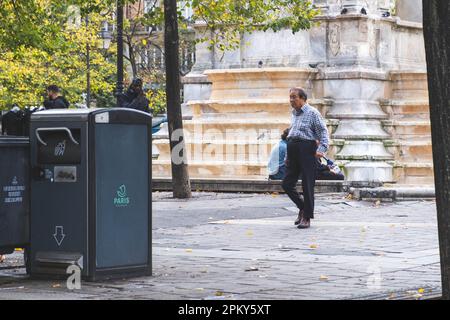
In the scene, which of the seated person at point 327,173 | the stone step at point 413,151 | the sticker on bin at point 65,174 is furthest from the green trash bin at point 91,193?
the stone step at point 413,151

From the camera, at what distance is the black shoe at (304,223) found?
1691 centimetres

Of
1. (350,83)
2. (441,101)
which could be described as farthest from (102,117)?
(350,83)

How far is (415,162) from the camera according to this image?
89.1ft

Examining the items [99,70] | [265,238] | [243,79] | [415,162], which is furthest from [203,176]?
[99,70]

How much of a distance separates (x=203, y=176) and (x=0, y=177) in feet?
51.6

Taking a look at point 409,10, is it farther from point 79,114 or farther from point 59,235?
point 59,235

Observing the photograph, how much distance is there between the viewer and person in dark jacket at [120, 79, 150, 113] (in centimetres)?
2384

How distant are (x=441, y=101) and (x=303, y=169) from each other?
26.3 feet

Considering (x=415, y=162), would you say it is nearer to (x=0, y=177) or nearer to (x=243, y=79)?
(x=243, y=79)

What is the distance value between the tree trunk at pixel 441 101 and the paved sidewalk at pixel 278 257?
0.81 m

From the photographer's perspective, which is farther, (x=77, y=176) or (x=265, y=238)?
(x=265, y=238)

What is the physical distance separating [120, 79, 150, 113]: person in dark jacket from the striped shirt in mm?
6794
